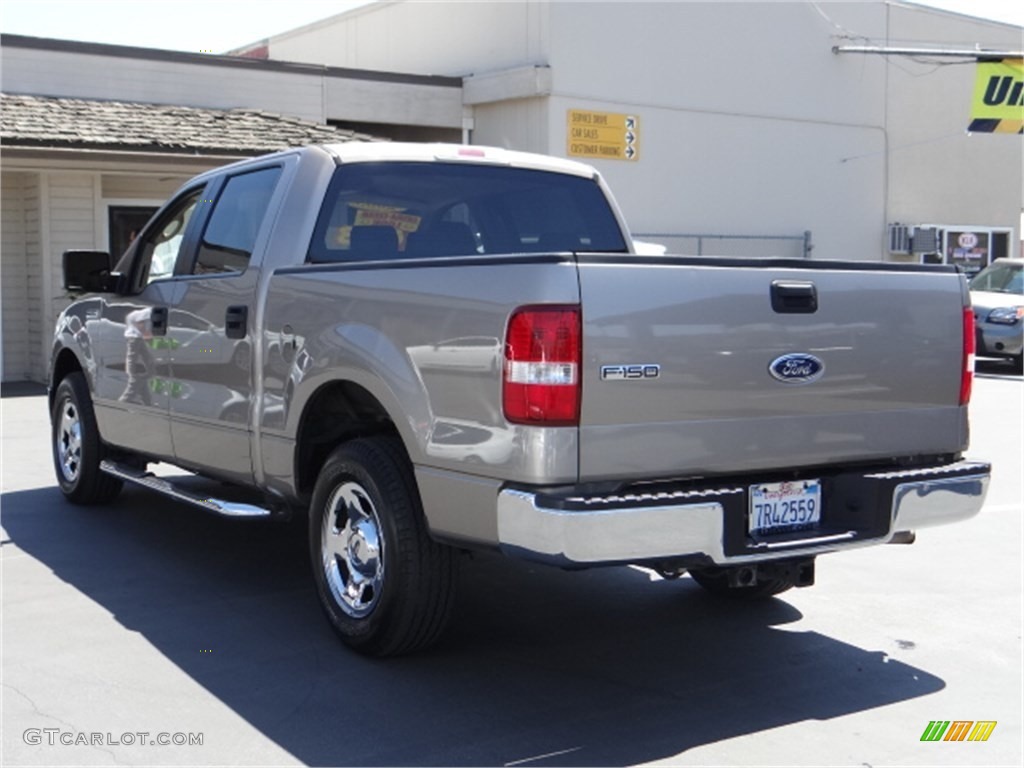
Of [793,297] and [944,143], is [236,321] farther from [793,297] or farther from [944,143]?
[944,143]

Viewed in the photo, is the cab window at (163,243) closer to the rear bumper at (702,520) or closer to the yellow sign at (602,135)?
the rear bumper at (702,520)

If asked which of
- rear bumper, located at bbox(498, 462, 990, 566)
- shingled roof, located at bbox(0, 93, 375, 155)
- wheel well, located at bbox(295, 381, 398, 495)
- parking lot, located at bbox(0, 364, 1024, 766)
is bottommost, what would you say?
parking lot, located at bbox(0, 364, 1024, 766)

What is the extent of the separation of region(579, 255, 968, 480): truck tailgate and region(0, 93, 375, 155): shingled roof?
11884 millimetres

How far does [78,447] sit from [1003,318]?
50.3 ft

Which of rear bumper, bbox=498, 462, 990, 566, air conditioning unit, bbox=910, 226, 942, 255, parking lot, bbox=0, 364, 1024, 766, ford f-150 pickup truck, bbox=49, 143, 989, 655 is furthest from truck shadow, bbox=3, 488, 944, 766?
air conditioning unit, bbox=910, 226, 942, 255

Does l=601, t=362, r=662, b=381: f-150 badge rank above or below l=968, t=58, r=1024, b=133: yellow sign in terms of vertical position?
below

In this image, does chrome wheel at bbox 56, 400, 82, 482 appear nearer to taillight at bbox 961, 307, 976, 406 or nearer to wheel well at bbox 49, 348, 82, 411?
wheel well at bbox 49, 348, 82, 411

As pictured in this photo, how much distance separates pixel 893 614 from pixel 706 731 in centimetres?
198

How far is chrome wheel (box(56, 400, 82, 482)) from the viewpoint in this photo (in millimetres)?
8555

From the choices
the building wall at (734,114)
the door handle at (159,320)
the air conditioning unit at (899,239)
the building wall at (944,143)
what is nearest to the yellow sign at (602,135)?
the building wall at (734,114)

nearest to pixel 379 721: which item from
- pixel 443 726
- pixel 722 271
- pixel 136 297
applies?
pixel 443 726

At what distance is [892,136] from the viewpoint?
25.2 meters

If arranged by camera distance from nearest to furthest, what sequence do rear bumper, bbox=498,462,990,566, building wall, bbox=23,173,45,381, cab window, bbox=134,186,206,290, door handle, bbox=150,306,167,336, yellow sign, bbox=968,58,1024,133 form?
rear bumper, bbox=498,462,990,566
door handle, bbox=150,306,167,336
cab window, bbox=134,186,206,290
building wall, bbox=23,173,45,381
yellow sign, bbox=968,58,1024,133

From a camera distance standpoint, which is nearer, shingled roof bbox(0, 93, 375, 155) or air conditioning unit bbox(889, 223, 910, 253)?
shingled roof bbox(0, 93, 375, 155)
